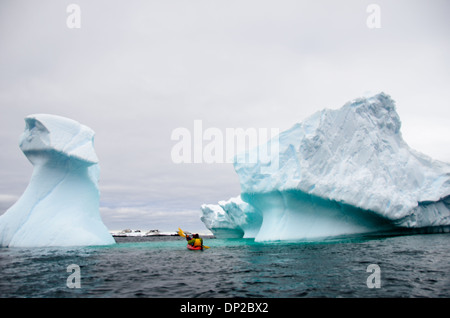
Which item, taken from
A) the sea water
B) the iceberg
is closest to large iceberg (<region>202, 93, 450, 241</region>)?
the iceberg

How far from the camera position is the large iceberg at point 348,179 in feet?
67.3

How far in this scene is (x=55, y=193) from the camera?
23.1 m

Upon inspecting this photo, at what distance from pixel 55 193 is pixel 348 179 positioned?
21289 millimetres

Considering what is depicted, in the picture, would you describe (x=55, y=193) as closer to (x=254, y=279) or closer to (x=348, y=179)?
(x=254, y=279)

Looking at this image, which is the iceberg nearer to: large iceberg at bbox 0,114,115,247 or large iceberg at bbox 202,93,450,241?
large iceberg at bbox 202,93,450,241

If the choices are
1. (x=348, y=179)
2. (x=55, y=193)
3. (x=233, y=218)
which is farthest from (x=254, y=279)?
(x=233, y=218)

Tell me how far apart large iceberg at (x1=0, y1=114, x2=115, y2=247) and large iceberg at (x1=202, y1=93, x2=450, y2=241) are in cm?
1272

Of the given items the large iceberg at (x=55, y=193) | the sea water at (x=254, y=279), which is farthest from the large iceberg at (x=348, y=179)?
the large iceberg at (x=55, y=193)

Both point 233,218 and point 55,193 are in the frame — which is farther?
point 233,218

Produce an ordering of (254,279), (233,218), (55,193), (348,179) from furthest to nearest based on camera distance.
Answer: (233,218), (55,193), (348,179), (254,279)

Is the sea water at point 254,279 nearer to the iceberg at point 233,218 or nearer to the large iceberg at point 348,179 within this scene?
the large iceberg at point 348,179
